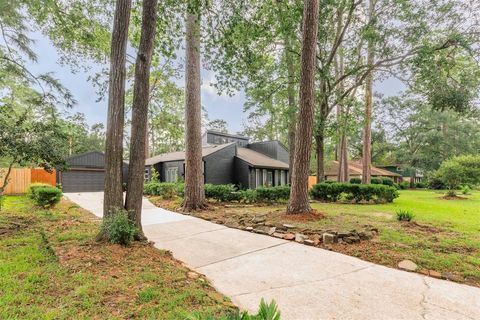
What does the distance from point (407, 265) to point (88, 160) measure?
2034cm

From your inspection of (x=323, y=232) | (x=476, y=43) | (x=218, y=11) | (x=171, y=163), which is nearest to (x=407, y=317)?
(x=323, y=232)

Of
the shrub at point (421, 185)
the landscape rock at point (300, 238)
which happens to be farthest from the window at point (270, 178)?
the shrub at point (421, 185)

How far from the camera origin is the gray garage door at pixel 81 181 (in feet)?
57.4

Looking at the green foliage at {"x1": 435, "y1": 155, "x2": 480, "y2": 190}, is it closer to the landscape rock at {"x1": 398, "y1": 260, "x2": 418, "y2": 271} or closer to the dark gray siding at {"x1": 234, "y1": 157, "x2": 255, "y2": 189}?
the dark gray siding at {"x1": 234, "y1": 157, "x2": 255, "y2": 189}

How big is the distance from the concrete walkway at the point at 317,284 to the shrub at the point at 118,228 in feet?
2.42

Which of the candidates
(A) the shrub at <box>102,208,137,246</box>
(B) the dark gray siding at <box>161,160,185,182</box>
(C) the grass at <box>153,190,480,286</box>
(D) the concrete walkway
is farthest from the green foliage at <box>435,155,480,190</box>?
(A) the shrub at <box>102,208,137,246</box>

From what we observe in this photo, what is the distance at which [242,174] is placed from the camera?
17781 millimetres

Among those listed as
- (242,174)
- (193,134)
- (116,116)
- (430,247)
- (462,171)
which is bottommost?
(430,247)


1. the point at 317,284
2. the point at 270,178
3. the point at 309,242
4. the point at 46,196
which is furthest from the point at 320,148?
the point at 46,196

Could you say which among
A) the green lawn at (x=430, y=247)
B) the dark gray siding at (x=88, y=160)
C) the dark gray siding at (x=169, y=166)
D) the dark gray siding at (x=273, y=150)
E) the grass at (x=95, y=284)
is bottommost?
the green lawn at (x=430, y=247)

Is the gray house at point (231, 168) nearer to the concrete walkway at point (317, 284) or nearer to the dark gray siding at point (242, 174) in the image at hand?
the dark gray siding at point (242, 174)

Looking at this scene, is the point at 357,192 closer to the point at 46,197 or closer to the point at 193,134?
the point at 193,134

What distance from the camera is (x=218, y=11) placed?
5961 millimetres

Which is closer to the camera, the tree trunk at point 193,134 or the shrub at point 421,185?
the tree trunk at point 193,134
